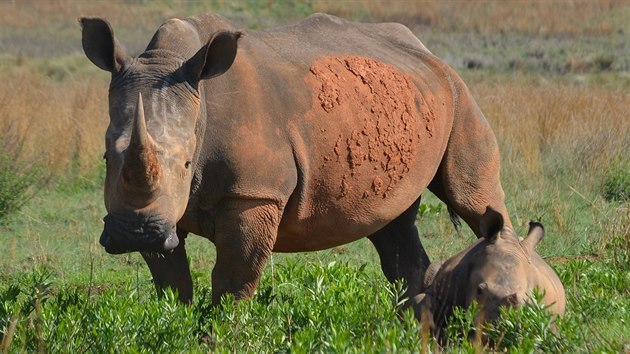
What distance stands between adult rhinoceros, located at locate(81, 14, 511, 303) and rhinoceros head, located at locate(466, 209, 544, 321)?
735 mm

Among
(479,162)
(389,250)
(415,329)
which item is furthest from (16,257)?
(415,329)

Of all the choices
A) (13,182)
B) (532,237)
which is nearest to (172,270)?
(532,237)

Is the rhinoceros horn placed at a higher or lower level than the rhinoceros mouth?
higher

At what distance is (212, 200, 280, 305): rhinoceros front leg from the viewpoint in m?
6.54

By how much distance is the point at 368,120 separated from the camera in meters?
7.27

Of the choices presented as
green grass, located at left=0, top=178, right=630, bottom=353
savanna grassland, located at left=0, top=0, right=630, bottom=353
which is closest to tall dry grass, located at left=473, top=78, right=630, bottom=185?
savanna grassland, located at left=0, top=0, right=630, bottom=353

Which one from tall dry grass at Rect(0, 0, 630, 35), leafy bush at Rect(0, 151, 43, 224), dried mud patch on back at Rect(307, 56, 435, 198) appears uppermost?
dried mud patch on back at Rect(307, 56, 435, 198)

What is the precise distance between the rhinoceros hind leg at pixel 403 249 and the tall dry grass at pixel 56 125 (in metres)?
4.81

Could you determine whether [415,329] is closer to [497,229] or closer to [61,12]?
[497,229]

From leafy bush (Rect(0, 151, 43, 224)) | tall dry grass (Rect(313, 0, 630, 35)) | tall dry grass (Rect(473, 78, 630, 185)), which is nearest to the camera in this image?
leafy bush (Rect(0, 151, 43, 224))

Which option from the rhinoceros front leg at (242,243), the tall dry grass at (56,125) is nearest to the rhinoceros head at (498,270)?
the rhinoceros front leg at (242,243)

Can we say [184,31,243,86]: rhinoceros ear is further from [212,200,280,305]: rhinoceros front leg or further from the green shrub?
the green shrub

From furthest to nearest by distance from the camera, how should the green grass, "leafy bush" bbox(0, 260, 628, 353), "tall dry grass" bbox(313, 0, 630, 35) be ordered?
"tall dry grass" bbox(313, 0, 630, 35)
the green grass
"leafy bush" bbox(0, 260, 628, 353)

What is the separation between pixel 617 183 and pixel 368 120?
5585 millimetres
